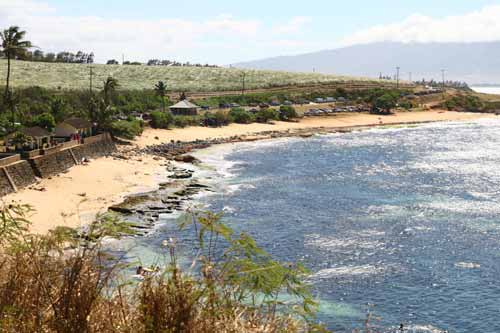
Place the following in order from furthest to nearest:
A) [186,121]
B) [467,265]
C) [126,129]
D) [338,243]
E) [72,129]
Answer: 1. [186,121]
2. [126,129]
3. [72,129]
4. [338,243]
5. [467,265]

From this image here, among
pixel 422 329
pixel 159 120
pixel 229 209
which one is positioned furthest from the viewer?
pixel 159 120

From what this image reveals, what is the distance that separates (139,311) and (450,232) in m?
37.0

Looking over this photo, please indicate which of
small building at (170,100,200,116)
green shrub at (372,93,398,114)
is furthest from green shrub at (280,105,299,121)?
green shrub at (372,93,398,114)

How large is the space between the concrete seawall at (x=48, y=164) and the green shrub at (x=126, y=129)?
24.4 ft

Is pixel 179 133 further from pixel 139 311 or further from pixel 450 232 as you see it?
pixel 139 311

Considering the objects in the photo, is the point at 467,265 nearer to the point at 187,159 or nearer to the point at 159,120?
the point at 187,159

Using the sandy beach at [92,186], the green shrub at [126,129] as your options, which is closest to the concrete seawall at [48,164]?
the sandy beach at [92,186]

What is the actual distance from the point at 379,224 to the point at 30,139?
3394cm

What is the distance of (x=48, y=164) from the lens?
57719 millimetres

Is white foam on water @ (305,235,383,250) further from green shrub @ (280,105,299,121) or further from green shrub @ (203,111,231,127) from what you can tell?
green shrub @ (280,105,299,121)

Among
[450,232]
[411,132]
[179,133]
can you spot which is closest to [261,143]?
[179,133]

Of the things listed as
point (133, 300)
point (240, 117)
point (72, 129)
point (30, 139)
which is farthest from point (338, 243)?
point (240, 117)

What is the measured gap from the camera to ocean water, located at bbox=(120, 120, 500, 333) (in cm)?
3195

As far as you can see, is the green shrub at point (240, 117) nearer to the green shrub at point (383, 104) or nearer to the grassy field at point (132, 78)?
the green shrub at point (383, 104)
